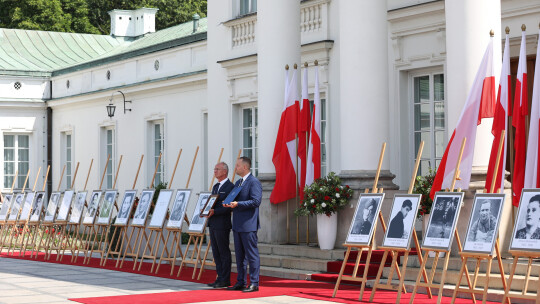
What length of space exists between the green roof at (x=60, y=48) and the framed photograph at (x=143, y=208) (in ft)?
32.1

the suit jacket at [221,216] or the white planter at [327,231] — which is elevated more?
the suit jacket at [221,216]

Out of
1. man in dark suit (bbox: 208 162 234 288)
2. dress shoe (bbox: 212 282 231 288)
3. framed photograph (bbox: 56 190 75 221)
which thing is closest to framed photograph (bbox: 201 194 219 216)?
man in dark suit (bbox: 208 162 234 288)

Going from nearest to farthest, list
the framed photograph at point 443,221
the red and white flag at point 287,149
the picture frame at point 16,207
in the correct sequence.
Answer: the framed photograph at point 443,221
the red and white flag at point 287,149
the picture frame at point 16,207

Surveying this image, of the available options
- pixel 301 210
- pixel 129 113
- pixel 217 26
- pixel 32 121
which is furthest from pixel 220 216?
pixel 32 121

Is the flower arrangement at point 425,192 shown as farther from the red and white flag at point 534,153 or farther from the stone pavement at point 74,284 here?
the stone pavement at point 74,284

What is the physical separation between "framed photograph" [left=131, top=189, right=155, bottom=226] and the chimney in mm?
15351

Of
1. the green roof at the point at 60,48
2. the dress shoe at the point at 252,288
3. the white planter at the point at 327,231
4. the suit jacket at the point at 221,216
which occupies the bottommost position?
the dress shoe at the point at 252,288

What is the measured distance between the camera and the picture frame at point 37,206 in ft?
64.8

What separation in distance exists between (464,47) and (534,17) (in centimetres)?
200

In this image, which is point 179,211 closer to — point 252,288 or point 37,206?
point 252,288

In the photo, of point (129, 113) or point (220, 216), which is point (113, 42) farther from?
point (220, 216)

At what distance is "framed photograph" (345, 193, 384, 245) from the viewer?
37.1 feet

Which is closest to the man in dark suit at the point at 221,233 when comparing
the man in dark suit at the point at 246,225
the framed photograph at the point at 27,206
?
the man in dark suit at the point at 246,225

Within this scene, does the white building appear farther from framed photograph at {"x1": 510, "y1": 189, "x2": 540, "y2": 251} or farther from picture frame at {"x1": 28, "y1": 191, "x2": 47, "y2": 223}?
picture frame at {"x1": 28, "y1": 191, "x2": 47, "y2": 223}
